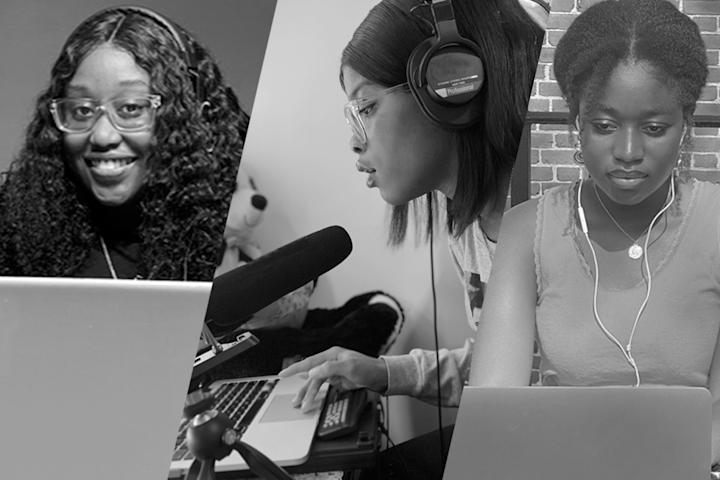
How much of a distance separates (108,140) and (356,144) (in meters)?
1.10

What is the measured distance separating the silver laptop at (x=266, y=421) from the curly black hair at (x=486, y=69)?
0.20 m

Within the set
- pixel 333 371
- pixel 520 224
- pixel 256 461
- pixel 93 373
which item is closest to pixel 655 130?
pixel 520 224

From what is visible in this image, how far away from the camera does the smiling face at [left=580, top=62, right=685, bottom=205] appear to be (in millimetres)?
A: 914

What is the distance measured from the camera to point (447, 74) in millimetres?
666

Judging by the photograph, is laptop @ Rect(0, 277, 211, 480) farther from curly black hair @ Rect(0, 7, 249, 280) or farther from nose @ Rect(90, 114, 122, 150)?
nose @ Rect(90, 114, 122, 150)

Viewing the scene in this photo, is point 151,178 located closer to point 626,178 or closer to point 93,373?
point 93,373

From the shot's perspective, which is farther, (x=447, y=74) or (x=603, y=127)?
(x=603, y=127)

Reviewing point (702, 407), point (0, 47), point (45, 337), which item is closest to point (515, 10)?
point (702, 407)

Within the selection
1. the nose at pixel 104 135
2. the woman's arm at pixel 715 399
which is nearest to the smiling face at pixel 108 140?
the nose at pixel 104 135

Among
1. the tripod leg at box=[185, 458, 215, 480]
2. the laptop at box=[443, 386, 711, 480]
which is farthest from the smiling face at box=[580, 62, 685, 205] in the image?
the tripod leg at box=[185, 458, 215, 480]

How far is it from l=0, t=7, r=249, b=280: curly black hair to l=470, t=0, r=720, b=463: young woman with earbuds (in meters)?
0.86

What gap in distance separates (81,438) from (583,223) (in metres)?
1.03

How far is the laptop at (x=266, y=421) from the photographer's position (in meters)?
0.68

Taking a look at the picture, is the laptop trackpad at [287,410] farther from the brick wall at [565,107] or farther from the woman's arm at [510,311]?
the brick wall at [565,107]
